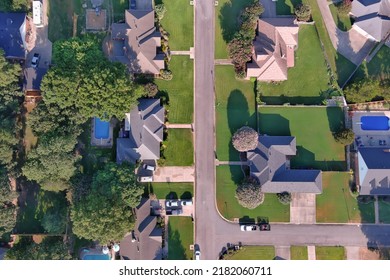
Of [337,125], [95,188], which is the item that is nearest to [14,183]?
[95,188]

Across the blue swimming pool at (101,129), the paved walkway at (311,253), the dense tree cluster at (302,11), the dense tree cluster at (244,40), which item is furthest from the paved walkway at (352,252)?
the blue swimming pool at (101,129)

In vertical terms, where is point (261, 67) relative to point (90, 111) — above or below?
above

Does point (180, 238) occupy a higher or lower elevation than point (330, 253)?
higher

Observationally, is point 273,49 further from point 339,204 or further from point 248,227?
point 248,227

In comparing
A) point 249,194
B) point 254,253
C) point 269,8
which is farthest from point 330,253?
point 269,8

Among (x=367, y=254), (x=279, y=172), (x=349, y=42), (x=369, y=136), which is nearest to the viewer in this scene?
(x=279, y=172)
